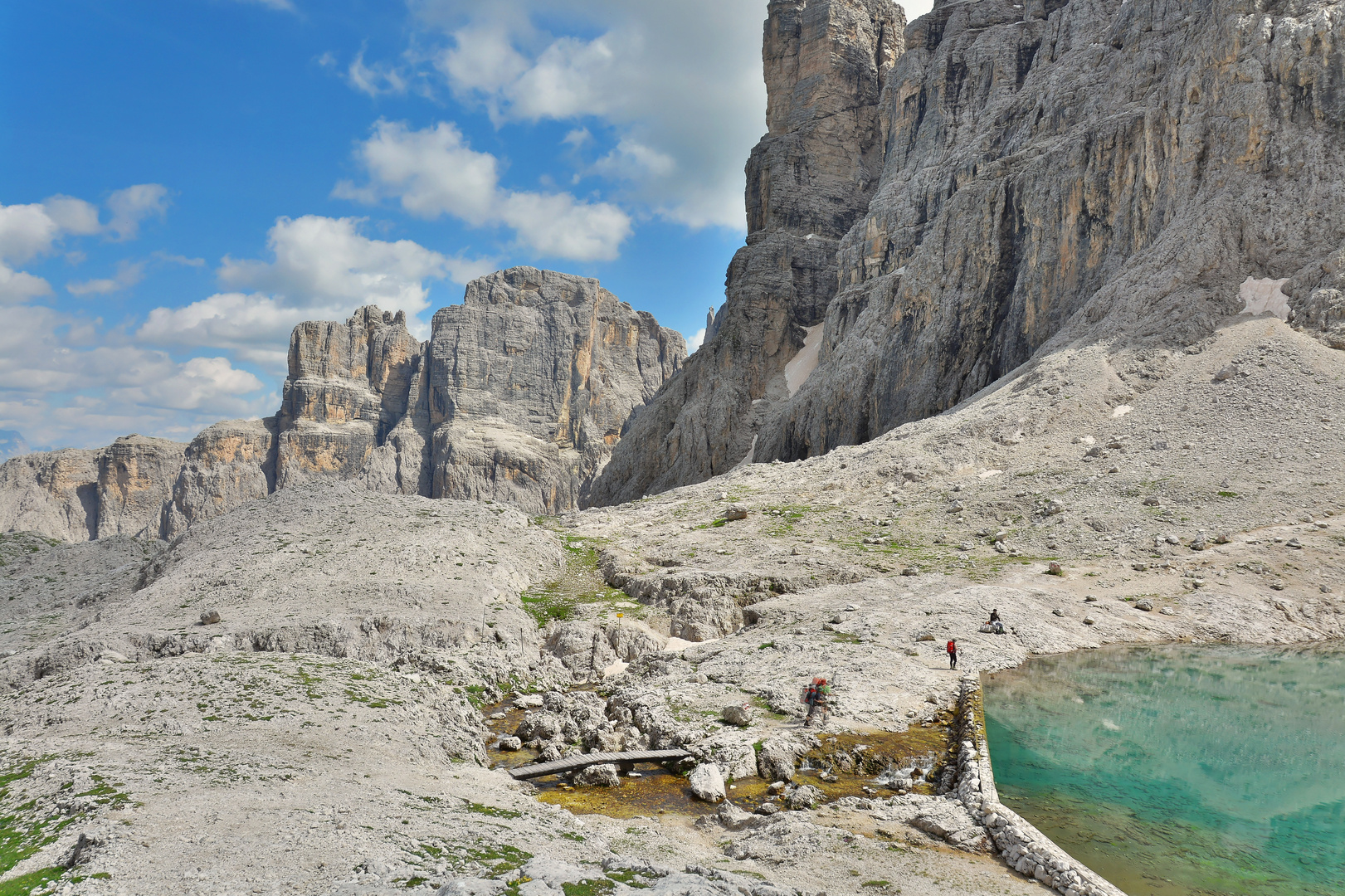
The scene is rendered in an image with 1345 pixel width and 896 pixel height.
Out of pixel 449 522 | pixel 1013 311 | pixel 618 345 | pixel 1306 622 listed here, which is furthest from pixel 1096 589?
pixel 618 345

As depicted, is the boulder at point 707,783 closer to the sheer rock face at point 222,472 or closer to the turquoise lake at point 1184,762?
the turquoise lake at point 1184,762

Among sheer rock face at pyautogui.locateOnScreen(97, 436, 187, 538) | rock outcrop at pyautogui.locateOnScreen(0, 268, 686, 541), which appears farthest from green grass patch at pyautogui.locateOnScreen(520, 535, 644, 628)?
sheer rock face at pyautogui.locateOnScreen(97, 436, 187, 538)

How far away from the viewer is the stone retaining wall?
12586 mm

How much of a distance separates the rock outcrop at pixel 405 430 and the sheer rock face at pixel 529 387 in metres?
0.27

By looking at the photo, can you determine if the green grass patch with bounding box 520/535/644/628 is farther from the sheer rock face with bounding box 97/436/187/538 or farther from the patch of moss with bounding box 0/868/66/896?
the sheer rock face with bounding box 97/436/187/538

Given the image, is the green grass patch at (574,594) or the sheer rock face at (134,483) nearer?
the green grass patch at (574,594)

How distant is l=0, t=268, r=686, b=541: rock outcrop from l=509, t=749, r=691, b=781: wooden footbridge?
12278cm

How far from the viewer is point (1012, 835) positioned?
14.0m

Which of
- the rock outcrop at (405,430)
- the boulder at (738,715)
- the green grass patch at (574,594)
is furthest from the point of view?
the rock outcrop at (405,430)

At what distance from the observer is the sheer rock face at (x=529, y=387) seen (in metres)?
142

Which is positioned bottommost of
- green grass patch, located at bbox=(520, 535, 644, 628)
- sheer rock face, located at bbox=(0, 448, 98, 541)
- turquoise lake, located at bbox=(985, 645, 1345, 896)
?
turquoise lake, located at bbox=(985, 645, 1345, 896)

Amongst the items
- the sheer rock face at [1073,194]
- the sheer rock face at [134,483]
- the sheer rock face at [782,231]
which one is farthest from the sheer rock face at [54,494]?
the sheer rock face at [1073,194]

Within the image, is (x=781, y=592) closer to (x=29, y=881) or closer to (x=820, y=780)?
(x=820, y=780)

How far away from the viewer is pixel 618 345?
17162 cm
